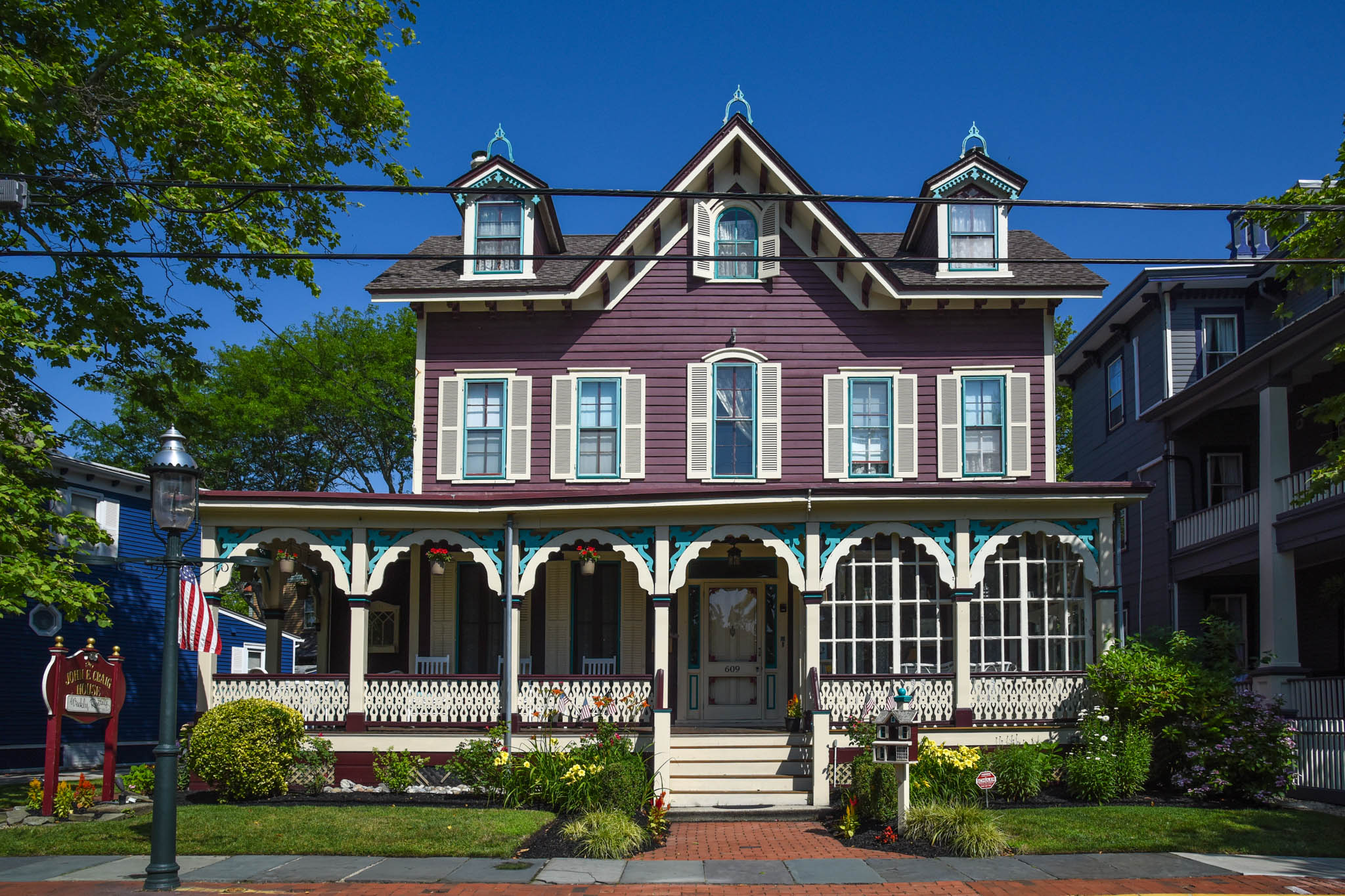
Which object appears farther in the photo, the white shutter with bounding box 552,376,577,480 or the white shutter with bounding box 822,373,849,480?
the white shutter with bounding box 552,376,577,480

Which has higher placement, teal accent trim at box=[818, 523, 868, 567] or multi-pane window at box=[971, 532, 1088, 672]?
teal accent trim at box=[818, 523, 868, 567]

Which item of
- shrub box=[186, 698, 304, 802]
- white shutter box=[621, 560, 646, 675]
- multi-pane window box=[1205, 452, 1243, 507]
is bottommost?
shrub box=[186, 698, 304, 802]

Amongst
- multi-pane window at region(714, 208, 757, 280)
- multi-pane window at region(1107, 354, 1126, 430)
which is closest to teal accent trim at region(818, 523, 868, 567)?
multi-pane window at region(714, 208, 757, 280)

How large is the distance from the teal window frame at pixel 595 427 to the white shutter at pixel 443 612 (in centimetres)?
272

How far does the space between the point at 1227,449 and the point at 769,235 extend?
1080 centimetres

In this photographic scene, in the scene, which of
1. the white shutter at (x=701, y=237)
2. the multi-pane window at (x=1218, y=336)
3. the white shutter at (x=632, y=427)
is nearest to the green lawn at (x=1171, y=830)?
the white shutter at (x=632, y=427)

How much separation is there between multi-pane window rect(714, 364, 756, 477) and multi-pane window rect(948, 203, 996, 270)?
4.02 meters

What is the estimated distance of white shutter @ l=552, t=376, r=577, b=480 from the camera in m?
19.4

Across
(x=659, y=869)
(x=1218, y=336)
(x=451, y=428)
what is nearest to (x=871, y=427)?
(x=451, y=428)

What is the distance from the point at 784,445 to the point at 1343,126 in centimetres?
906

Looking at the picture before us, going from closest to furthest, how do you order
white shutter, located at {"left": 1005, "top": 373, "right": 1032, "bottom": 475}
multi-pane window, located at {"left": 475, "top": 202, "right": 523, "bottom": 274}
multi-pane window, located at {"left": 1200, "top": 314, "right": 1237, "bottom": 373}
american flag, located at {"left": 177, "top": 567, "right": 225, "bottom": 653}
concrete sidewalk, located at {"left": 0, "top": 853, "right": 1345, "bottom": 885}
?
concrete sidewalk, located at {"left": 0, "top": 853, "right": 1345, "bottom": 885} < american flag, located at {"left": 177, "top": 567, "right": 225, "bottom": 653} < white shutter, located at {"left": 1005, "top": 373, "right": 1032, "bottom": 475} < multi-pane window, located at {"left": 475, "top": 202, "right": 523, "bottom": 274} < multi-pane window, located at {"left": 1200, "top": 314, "right": 1237, "bottom": 373}

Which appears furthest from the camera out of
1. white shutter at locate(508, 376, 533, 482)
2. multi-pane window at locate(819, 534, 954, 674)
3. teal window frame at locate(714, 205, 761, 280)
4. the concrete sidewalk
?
teal window frame at locate(714, 205, 761, 280)

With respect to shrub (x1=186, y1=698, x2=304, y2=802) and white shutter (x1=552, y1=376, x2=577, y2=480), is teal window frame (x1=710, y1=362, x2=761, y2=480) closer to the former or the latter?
white shutter (x1=552, y1=376, x2=577, y2=480)

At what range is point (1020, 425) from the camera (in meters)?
19.2
